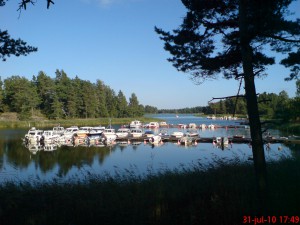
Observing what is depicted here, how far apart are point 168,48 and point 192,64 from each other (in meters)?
0.92

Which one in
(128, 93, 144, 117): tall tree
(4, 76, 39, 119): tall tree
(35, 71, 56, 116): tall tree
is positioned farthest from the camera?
(128, 93, 144, 117): tall tree

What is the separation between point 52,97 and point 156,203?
98243mm

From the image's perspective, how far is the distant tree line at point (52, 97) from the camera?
9388 centimetres

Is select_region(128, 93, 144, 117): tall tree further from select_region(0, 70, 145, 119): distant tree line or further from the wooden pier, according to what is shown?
the wooden pier

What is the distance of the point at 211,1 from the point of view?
8062 mm

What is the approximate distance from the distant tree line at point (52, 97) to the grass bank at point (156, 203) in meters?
90.5

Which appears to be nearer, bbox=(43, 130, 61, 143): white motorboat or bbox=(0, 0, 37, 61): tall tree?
bbox=(0, 0, 37, 61): tall tree

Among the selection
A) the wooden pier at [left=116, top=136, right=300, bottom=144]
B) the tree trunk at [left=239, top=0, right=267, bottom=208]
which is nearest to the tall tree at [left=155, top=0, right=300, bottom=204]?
the tree trunk at [left=239, top=0, right=267, bottom=208]

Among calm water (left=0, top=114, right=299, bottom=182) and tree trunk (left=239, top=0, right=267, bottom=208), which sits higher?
tree trunk (left=239, top=0, right=267, bottom=208)

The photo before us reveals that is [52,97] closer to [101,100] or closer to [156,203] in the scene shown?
[101,100]

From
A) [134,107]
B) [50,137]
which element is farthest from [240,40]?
[134,107]

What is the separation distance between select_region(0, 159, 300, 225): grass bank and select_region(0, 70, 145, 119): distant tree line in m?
90.5

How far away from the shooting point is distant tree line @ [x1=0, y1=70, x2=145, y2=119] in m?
93.9

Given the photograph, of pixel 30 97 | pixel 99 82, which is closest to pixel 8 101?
pixel 30 97
